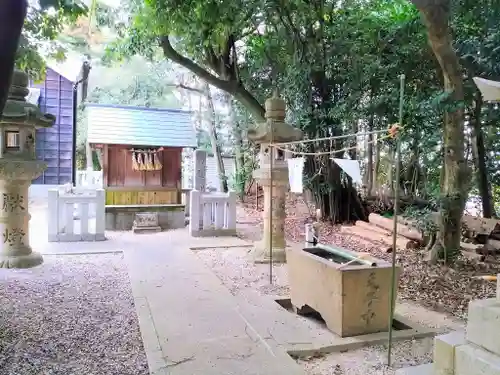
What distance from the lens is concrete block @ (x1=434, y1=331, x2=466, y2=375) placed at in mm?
2271

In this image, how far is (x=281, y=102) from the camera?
6.50 m

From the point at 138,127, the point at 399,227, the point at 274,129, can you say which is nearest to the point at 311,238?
the point at 274,129

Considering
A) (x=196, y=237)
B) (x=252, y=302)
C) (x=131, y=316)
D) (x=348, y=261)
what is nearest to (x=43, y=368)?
(x=131, y=316)

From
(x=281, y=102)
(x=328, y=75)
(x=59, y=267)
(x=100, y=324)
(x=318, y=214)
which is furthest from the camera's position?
(x=318, y=214)

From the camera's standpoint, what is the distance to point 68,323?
3873 mm

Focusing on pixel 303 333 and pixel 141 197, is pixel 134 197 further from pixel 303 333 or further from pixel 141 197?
pixel 303 333

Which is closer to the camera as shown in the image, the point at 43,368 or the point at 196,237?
the point at 43,368

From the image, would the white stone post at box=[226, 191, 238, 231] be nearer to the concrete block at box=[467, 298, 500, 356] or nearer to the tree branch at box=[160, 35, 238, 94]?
the tree branch at box=[160, 35, 238, 94]

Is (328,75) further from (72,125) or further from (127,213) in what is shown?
(72,125)

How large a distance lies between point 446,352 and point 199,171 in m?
8.30

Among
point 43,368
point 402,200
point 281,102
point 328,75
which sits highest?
point 328,75

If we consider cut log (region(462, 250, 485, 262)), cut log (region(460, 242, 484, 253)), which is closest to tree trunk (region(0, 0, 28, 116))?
cut log (region(462, 250, 485, 262))

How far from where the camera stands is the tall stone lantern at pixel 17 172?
231 inches

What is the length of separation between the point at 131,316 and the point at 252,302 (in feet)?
4.38
